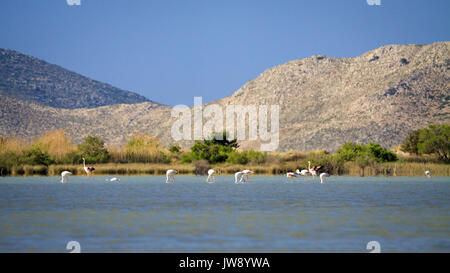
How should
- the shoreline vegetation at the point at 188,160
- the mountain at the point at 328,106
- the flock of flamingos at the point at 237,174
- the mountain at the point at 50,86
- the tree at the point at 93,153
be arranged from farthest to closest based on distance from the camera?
the mountain at the point at 50,86 < the mountain at the point at 328,106 < the tree at the point at 93,153 < the shoreline vegetation at the point at 188,160 < the flock of flamingos at the point at 237,174

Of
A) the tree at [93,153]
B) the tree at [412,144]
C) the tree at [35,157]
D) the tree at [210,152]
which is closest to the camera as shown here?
the tree at [35,157]

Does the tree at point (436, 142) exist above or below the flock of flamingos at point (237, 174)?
above

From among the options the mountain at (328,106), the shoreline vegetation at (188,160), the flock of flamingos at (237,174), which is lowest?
the flock of flamingos at (237,174)

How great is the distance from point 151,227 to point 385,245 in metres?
5.54

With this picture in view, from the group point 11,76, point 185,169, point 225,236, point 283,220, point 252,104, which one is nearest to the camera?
point 225,236

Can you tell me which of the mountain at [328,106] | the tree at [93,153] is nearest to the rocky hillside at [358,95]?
the mountain at [328,106]

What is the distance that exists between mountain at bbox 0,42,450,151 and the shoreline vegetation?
32003 millimetres

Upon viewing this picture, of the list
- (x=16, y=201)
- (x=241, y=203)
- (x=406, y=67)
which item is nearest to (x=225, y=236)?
(x=241, y=203)

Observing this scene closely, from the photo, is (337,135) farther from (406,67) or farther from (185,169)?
(185,169)

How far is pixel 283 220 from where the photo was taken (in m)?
17.1

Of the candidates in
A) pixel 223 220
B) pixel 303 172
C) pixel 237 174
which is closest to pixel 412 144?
pixel 303 172

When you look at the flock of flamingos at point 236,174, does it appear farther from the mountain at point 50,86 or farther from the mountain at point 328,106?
the mountain at point 50,86

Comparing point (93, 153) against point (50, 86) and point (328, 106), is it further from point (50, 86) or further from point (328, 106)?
point (50, 86)

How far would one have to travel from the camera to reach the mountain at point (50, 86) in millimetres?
118375
